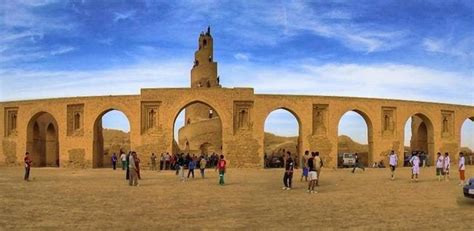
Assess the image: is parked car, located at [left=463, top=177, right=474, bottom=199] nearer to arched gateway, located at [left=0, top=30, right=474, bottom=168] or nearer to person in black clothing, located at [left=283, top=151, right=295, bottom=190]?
person in black clothing, located at [left=283, top=151, right=295, bottom=190]

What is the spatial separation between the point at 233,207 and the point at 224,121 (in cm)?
1777

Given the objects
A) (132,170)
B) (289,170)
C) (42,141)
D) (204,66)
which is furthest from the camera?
(204,66)

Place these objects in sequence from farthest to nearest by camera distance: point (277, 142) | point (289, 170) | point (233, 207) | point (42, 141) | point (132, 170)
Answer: point (277, 142)
point (42, 141)
point (132, 170)
point (289, 170)
point (233, 207)

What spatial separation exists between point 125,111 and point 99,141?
11.4 feet

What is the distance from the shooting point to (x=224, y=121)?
29.1 m

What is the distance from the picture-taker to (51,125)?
120 ft

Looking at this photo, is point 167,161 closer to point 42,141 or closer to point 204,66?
point 42,141

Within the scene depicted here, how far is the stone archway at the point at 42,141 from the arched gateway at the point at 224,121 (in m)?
0.16

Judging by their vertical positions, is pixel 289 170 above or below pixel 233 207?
above

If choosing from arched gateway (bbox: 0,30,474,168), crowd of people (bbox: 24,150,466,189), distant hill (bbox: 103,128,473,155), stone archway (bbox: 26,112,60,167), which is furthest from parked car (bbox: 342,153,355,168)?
stone archway (bbox: 26,112,60,167)

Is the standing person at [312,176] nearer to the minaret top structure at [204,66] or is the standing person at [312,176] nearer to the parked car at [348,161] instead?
the parked car at [348,161]

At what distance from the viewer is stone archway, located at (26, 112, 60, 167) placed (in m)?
31.5

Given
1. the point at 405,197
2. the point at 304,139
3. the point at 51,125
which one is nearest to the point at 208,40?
the point at 51,125

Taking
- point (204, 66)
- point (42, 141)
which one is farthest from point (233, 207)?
point (204, 66)
